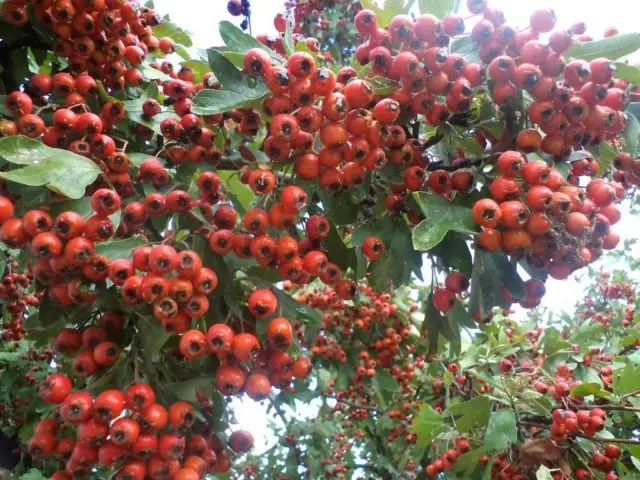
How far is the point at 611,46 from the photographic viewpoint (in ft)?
5.67

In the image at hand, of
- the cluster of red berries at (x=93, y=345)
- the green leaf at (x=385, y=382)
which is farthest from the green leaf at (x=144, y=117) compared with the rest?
the green leaf at (x=385, y=382)

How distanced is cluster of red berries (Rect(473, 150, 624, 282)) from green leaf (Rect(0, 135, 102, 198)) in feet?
3.73

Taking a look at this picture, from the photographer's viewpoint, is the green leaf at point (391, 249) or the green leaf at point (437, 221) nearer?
the green leaf at point (437, 221)

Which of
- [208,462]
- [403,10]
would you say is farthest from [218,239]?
[403,10]

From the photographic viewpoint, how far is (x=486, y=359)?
145 inches

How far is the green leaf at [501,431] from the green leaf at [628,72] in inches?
63.6

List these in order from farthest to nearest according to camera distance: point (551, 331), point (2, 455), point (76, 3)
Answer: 1. point (2, 455)
2. point (551, 331)
3. point (76, 3)

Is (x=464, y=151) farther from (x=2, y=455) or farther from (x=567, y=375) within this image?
(x=2, y=455)

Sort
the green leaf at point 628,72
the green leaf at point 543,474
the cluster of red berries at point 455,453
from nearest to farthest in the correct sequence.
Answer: the green leaf at point 628,72
the green leaf at point 543,474
the cluster of red berries at point 455,453

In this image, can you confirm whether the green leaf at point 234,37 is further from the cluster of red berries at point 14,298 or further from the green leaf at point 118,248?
the cluster of red berries at point 14,298

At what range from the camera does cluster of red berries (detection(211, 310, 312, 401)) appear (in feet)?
5.30

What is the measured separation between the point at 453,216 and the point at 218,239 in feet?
2.32

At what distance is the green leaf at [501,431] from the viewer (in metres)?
2.56

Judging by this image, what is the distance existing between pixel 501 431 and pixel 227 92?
1970mm
